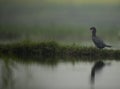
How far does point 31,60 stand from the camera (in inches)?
115

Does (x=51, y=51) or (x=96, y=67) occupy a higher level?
(x=51, y=51)

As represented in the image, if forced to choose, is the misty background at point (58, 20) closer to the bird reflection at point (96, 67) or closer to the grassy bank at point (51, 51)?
the grassy bank at point (51, 51)

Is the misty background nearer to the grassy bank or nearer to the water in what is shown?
the grassy bank

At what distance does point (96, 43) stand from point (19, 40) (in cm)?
55

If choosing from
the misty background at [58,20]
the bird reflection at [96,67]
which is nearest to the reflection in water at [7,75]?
the misty background at [58,20]

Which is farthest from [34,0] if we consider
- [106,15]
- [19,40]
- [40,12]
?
[106,15]

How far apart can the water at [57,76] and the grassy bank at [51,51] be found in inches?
2.4

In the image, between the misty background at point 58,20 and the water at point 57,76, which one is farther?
the misty background at point 58,20

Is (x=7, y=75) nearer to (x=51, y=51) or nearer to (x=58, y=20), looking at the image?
(x=51, y=51)

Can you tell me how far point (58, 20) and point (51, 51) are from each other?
0.23 metres

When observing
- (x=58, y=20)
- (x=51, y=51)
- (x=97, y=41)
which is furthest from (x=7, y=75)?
(x=97, y=41)

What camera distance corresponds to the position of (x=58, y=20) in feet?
9.71

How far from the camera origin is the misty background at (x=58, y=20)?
9.66 feet

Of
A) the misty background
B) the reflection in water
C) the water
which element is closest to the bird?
the misty background
